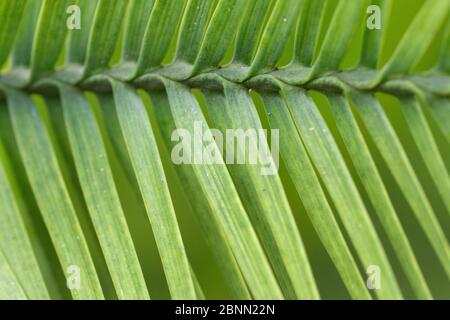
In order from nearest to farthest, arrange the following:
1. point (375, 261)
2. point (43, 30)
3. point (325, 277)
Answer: point (375, 261), point (43, 30), point (325, 277)

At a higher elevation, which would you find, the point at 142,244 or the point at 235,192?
the point at 235,192

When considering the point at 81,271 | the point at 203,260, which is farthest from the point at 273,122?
the point at 203,260

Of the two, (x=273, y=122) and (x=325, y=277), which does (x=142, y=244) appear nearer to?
(x=325, y=277)

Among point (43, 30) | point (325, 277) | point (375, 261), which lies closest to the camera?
point (375, 261)

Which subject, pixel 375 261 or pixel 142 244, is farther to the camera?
pixel 142 244
